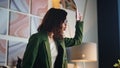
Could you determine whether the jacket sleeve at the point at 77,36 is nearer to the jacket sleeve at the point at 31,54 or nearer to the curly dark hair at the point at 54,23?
the curly dark hair at the point at 54,23

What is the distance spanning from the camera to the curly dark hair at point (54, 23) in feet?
7.32

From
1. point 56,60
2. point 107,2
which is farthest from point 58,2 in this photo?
point 56,60

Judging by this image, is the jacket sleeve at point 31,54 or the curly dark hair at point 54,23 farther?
the curly dark hair at point 54,23

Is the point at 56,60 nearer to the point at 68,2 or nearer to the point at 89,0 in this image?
the point at 68,2

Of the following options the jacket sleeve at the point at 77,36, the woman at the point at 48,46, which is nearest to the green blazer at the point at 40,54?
the woman at the point at 48,46

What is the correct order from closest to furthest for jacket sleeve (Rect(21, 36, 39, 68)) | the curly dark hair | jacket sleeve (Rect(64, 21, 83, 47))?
1. jacket sleeve (Rect(21, 36, 39, 68))
2. the curly dark hair
3. jacket sleeve (Rect(64, 21, 83, 47))

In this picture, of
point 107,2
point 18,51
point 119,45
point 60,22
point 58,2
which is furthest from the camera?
point 107,2

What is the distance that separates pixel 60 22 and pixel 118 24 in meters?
1.72

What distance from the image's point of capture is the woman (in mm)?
2027

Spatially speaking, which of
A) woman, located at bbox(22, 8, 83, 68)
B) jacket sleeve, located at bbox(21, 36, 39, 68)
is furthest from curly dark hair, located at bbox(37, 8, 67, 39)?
jacket sleeve, located at bbox(21, 36, 39, 68)

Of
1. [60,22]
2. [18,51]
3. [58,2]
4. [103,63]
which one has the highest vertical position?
[58,2]

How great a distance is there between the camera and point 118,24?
12.5ft

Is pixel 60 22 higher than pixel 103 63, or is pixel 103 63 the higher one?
pixel 60 22

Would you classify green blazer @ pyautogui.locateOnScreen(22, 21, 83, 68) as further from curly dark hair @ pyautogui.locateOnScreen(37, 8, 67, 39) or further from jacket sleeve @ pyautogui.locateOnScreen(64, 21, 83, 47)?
jacket sleeve @ pyautogui.locateOnScreen(64, 21, 83, 47)
